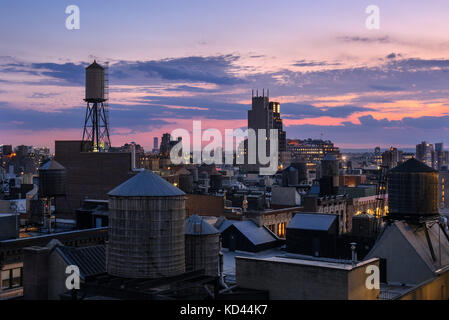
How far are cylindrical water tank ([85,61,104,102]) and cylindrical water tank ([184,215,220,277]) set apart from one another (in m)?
45.9

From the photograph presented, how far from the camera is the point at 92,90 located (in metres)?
74.1

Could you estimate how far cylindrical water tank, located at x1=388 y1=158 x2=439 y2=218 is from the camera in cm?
4225

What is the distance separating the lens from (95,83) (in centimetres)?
7412

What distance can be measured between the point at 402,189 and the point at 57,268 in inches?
1110

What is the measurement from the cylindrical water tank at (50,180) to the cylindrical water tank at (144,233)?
76.3 ft

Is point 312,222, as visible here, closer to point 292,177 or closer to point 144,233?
point 144,233

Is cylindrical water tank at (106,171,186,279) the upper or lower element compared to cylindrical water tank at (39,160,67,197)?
lower

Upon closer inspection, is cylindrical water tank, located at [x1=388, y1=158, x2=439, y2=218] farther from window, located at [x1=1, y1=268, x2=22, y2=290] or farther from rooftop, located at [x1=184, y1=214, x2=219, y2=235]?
window, located at [x1=1, y1=268, x2=22, y2=290]

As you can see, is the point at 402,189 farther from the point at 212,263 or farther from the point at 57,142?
the point at 57,142

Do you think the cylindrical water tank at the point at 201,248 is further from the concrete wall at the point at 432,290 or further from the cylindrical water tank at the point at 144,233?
the concrete wall at the point at 432,290

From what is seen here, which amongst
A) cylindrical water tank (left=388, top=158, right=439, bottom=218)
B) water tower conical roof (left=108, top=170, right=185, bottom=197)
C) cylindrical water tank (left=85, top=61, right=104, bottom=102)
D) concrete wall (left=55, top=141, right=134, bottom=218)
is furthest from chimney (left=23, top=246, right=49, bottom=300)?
cylindrical water tank (left=85, top=61, right=104, bottom=102)

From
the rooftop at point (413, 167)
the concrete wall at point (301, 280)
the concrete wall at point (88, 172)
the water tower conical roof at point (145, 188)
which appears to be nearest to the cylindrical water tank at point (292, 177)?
the concrete wall at point (88, 172)

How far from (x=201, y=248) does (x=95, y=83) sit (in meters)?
47.8
